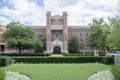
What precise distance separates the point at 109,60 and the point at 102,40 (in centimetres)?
2289

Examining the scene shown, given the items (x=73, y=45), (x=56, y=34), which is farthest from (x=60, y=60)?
(x=56, y=34)

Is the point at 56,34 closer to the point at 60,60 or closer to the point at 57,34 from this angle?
the point at 57,34

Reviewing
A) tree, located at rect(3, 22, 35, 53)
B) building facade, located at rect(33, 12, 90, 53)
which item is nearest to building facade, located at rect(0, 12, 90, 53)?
building facade, located at rect(33, 12, 90, 53)

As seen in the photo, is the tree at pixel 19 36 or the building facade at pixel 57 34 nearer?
the tree at pixel 19 36

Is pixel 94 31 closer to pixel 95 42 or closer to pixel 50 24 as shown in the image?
pixel 95 42

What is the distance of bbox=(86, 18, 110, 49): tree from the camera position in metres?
52.2

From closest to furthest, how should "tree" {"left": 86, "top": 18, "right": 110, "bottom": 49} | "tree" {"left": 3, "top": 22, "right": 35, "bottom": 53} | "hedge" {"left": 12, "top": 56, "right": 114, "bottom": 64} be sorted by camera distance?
"hedge" {"left": 12, "top": 56, "right": 114, "bottom": 64} < "tree" {"left": 86, "top": 18, "right": 110, "bottom": 49} < "tree" {"left": 3, "top": 22, "right": 35, "bottom": 53}

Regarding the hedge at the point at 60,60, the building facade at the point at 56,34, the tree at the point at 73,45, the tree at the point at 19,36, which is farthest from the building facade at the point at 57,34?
the hedge at the point at 60,60

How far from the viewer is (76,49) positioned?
71312 millimetres

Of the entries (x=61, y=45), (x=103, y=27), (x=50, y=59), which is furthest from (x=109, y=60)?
(x=61, y=45)

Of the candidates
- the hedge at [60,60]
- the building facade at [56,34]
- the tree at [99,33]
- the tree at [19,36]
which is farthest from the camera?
the building facade at [56,34]

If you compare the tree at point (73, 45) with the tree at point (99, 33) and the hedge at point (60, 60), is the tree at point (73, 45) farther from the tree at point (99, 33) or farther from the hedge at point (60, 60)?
the hedge at point (60, 60)

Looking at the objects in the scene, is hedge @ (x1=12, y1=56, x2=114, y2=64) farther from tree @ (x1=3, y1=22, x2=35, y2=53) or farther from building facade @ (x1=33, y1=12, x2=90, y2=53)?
building facade @ (x1=33, y1=12, x2=90, y2=53)

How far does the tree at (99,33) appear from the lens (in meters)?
52.2
